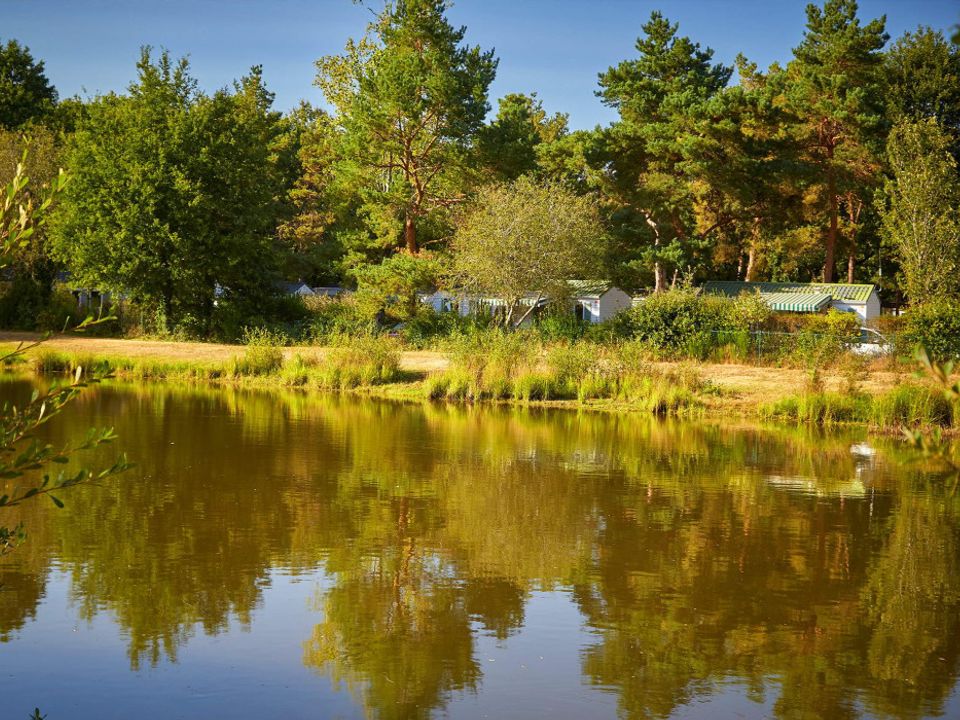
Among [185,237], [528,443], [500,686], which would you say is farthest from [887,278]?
[500,686]

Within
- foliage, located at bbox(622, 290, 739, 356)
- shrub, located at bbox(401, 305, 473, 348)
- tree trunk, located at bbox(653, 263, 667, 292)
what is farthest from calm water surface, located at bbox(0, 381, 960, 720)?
tree trunk, located at bbox(653, 263, 667, 292)

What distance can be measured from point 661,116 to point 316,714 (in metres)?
45.2

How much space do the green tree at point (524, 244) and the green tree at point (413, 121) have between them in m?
2.56

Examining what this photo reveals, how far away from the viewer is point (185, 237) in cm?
4200

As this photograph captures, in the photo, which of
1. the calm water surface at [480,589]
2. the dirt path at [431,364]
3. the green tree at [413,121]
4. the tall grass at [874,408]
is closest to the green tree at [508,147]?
the green tree at [413,121]

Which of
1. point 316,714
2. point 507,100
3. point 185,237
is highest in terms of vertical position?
point 507,100

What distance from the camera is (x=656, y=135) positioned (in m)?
48.4

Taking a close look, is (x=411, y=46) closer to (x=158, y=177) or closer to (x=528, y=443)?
(x=158, y=177)

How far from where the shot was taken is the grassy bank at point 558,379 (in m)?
26.2

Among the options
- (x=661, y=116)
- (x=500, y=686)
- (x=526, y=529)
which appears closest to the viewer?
(x=500, y=686)

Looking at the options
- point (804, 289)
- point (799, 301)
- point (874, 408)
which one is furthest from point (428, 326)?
point (874, 408)

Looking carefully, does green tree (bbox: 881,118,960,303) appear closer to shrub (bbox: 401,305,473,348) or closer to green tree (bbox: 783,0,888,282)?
green tree (bbox: 783,0,888,282)

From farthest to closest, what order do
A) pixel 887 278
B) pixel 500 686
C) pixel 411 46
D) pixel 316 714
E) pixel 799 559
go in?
1. pixel 887 278
2. pixel 411 46
3. pixel 799 559
4. pixel 500 686
5. pixel 316 714

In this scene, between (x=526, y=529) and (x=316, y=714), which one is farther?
(x=526, y=529)
